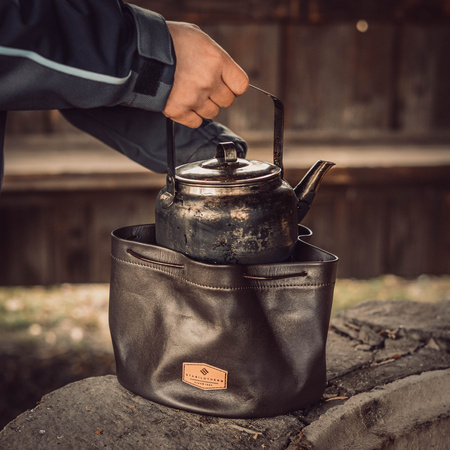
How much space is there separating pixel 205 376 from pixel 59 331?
2.84m

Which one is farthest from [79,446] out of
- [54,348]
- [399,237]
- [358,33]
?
[358,33]

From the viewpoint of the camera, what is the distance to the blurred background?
391cm

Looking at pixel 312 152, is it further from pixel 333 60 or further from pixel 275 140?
pixel 275 140

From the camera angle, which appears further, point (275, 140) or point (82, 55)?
point (275, 140)

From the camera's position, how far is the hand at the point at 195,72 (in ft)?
4.99

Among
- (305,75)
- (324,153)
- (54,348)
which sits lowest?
(54,348)

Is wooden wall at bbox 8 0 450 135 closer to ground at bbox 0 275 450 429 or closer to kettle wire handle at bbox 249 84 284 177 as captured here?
ground at bbox 0 275 450 429

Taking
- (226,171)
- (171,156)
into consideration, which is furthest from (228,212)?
(171,156)

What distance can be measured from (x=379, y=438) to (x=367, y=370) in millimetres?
299

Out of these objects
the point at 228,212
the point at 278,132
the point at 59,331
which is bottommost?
the point at 59,331

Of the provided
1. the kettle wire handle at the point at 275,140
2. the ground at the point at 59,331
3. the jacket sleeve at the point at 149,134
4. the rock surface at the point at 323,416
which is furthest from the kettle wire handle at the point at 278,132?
the ground at the point at 59,331

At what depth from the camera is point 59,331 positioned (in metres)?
4.16

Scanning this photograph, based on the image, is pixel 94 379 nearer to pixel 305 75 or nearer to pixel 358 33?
pixel 305 75

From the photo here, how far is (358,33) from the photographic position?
4.17m
